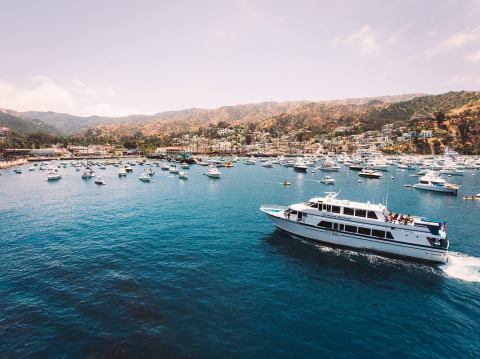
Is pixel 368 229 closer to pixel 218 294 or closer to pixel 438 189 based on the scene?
pixel 218 294

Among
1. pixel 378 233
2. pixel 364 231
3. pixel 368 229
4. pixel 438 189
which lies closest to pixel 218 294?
pixel 364 231

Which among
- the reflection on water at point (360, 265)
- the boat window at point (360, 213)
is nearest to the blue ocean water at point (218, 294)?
the reflection on water at point (360, 265)

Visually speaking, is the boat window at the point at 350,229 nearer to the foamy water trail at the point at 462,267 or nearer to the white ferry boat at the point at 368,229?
the white ferry boat at the point at 368,229

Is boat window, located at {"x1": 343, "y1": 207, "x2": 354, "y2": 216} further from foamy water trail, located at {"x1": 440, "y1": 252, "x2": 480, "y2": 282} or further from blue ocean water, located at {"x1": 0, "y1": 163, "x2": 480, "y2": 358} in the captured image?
foamy water trail, located at {"x1": 440, "y1": 252, "x2": 480, "y2": 282}

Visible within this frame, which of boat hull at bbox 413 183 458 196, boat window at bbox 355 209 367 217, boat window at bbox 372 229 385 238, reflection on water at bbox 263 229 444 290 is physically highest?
boat window at bbox 355 209 367 217

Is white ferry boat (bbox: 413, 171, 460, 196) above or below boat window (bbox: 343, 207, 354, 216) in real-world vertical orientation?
below

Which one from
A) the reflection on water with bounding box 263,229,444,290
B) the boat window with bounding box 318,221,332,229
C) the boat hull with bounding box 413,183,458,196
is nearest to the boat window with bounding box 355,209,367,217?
the boat window with bounding box 318,221,332,229

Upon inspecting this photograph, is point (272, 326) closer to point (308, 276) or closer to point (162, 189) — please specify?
point (308, 276)
